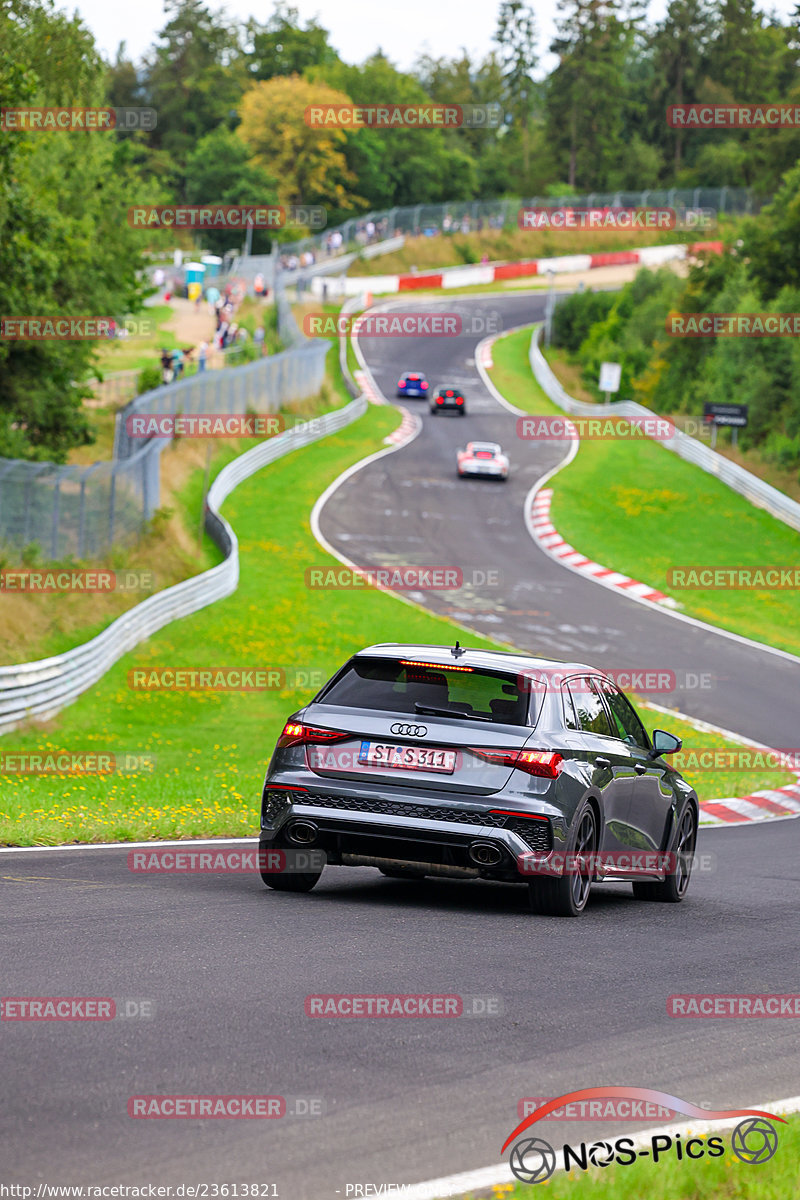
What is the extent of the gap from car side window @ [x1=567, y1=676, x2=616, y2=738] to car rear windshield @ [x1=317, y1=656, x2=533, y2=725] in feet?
2.05

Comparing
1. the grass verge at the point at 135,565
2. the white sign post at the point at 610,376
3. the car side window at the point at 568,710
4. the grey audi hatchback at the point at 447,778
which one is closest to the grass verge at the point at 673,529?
the white sign post at the point at 610,376

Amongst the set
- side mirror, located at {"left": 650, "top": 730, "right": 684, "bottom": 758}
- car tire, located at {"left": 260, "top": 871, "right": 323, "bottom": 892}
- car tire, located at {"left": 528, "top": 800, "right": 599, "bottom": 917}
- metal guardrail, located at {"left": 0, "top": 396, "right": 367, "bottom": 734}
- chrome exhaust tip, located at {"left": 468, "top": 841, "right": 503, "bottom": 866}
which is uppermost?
side mirror, located at {"left": 650, "top": 730, "right": 684, "bottom": 758}

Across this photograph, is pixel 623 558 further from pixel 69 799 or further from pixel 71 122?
pixel 69 799

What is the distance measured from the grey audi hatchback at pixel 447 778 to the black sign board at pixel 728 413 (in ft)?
141

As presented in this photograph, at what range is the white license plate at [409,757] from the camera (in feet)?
28.3

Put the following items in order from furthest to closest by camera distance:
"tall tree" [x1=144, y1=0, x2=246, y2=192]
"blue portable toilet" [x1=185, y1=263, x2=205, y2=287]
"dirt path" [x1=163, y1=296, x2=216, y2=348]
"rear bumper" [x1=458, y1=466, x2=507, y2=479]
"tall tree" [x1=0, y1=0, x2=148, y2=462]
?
1. "tall tree" [x1=144, y1=0, x2=246, y2=192]
2. "blue portable toilet" [x1=185, y1=263, x2=205, y2=287]
3. "dirt path" [x1=163, y1=296, x2=216, y2=348]
4. "rear bumper" [x1=458, y1=466, x2=507, y2=479]
5. "tall tree" [x1=0, y1=0, x2=148, y2=462]

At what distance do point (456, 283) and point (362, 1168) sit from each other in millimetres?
99387

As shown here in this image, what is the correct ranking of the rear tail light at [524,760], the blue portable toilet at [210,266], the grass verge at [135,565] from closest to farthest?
the rear tail light at [524,760] → the grass verge at [135,565] → the blue portable toilet at [210,266]

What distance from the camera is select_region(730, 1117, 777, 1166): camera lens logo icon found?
4723 mm

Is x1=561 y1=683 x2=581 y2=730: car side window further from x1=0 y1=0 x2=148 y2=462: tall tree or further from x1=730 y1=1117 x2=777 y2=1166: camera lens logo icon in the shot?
x1=0 y1=0 x2=148 y2=462: tall tree

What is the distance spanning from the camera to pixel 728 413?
168 feet

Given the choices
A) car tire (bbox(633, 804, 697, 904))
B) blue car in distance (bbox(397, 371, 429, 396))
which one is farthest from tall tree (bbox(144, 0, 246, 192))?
car tire (bbox(633, 804, 697, 904))

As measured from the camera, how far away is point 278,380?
181 ft

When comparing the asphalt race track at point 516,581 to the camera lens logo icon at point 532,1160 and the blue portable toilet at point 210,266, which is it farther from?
the blue portable toilet at point 210,266
